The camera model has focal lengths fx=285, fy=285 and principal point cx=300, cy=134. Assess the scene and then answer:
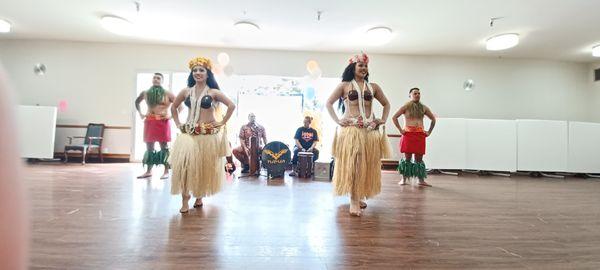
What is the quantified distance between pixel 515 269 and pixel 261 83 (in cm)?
642

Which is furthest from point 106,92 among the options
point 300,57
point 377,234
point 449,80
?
point 449,80

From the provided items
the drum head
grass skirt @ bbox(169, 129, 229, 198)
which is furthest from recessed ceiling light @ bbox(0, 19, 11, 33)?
grass skirt @ bbox(169, 129, 229, 198)

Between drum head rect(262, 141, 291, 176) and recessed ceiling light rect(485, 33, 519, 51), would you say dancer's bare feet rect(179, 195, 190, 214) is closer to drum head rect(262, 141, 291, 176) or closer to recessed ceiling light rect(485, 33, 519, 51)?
drum head rect(262, 141, 291, 176)

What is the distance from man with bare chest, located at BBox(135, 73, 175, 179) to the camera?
439 cm

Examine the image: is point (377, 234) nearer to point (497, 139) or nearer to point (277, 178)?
point (277, 178)

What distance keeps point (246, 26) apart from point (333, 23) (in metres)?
1.67

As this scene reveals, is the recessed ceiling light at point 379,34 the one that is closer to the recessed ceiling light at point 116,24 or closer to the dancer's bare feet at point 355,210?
the dancer's bare feet at point 355,210


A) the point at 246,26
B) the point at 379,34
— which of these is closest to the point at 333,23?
the point at 379,34

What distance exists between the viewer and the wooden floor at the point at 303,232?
161 centimetres

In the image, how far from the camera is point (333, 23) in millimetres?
5441

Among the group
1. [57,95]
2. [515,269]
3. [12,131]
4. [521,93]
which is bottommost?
[515,269]

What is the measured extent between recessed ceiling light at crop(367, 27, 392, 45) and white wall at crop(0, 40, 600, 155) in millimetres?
1364

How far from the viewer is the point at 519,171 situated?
655cm

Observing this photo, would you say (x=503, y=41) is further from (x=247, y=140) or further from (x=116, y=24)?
(x=116, y=24)
